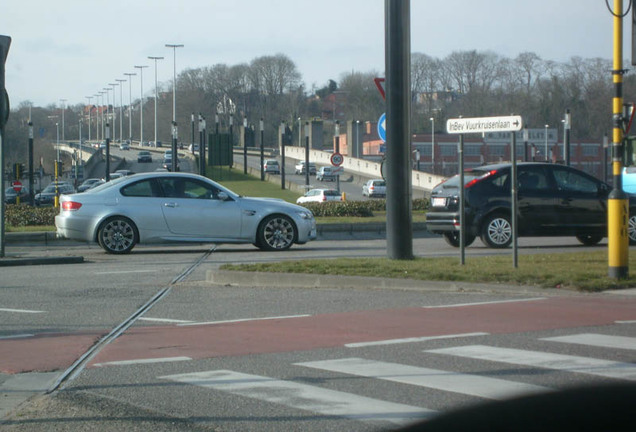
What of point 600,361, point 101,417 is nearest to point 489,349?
point 600,361

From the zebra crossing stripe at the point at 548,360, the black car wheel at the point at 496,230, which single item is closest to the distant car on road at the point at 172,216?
the black car wheel at the point at 496,230

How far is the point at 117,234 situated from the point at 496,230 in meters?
7.35

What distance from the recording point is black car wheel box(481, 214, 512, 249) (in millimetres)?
16922

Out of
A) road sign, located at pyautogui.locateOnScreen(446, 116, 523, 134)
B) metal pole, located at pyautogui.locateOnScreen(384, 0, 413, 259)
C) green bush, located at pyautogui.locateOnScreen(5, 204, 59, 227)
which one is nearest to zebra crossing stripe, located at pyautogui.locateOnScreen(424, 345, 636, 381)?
road sign, located at pyautogui.locateOnScreen(446, 116, 523, 134)

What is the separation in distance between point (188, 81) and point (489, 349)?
458 feet

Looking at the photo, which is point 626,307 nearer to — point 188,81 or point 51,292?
point 51,292

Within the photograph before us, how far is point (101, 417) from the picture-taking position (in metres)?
5.29

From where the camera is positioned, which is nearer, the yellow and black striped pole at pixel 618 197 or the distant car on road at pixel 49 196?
the yellow and black striped pole at pixel 618 197

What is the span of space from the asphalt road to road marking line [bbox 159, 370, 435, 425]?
0.01 m

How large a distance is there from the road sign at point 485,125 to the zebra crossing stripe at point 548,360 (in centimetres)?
498

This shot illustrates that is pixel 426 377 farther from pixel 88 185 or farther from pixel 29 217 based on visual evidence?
pixel 88 185

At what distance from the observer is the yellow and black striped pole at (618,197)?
1073cm

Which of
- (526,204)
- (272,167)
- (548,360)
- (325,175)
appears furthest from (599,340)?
(272,167)

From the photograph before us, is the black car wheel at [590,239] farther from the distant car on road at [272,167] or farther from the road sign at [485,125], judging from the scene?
the distant car on road at [272,167]
